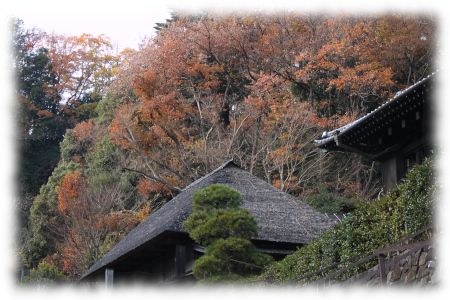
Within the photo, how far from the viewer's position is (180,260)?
13.0 m

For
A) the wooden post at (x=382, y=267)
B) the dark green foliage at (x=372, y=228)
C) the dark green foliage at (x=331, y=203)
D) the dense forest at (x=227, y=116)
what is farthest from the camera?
the dense forest at (x=227, y=116)

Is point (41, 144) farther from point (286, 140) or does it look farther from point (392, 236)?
point (392, 236)

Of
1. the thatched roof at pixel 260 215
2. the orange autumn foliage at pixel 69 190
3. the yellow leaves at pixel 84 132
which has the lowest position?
the thatched roof at pixel 260 215

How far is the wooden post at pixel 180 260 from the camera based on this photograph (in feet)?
42.4

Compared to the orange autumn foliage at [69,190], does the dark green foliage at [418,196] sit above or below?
below

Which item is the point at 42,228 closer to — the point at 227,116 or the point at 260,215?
the point at 227,116

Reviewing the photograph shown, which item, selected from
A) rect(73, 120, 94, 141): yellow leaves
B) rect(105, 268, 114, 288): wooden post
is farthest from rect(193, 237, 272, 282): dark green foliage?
rect(73, 120, 94, 141): yellow leaves

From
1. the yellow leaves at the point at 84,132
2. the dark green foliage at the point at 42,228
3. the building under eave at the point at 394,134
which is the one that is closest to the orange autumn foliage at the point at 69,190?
the dark green foliage at the point at 42,228

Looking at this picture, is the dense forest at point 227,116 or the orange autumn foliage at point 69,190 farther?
the orange autumn foliage at point 69,190

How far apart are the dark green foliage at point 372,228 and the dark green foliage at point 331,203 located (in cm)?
1146

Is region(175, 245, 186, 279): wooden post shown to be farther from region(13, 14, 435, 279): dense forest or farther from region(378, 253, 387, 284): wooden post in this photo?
region(13, 14, 435, 279): dense forest

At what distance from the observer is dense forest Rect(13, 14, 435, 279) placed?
2391cm

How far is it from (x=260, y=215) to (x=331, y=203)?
8.93 m

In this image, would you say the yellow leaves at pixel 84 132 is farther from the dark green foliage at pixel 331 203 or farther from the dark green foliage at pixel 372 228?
the dark green foliage at pixel 372 228
